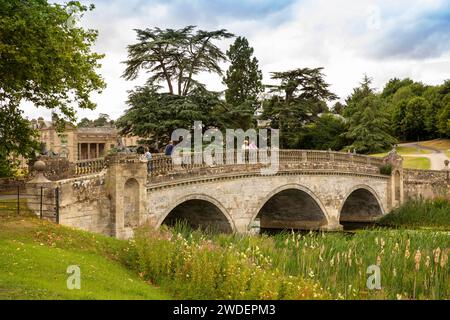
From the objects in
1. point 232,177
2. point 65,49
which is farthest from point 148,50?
point 65,49

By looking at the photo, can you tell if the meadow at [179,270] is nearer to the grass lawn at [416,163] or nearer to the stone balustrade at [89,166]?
the stone balustrade at [89,166]

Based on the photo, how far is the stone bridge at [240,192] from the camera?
1864 cm

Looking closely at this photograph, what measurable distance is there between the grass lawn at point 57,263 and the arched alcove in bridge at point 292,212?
1824 cm

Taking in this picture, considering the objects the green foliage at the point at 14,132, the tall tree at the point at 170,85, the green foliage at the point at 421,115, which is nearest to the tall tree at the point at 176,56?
the tall tree at the point at 170,85

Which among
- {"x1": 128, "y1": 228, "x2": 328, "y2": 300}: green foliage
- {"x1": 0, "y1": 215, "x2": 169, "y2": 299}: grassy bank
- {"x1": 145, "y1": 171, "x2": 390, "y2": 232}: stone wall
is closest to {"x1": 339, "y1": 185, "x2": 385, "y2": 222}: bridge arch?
{"x1": 145, "y1": 171, "x2": 390, "y2": 232}: stone wall

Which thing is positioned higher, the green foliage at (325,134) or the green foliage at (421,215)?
the green foliage at (325,134)

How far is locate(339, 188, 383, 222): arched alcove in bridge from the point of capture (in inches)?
1470

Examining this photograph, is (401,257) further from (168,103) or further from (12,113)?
(168,103)

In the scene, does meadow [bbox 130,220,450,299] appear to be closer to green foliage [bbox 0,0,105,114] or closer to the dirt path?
green foliage [bbox 0,0,105,114]

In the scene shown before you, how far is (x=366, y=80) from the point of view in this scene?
206ft

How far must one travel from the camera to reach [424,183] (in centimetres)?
4112

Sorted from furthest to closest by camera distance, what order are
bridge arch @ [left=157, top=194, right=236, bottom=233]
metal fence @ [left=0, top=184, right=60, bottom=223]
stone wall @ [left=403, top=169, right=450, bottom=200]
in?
1. stone wall @ [left=403, top=169, right=450, bottom=200]
2. bridge arch @ [left=157, top=194, right=236, bottom=233]
3. metal fence @ [left=0, top=184, right=60, bottom=223]

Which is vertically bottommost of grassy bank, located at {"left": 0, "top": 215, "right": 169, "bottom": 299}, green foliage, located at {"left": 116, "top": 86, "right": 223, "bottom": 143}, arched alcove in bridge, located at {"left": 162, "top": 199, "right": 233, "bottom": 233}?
arched alcove in bridge, located at {"left": 162, "top": 199, "right": 233, "bottom": 233}

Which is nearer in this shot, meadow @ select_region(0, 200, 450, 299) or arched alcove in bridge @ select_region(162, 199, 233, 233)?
meadow @ select_region(0, 200, 450, 299)
